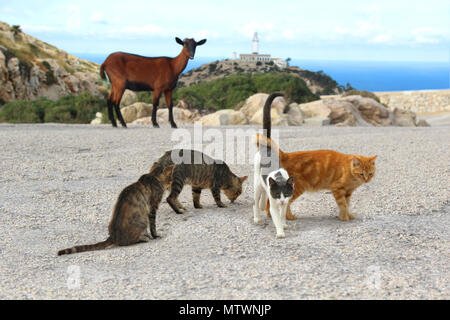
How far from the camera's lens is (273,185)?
3867 mm

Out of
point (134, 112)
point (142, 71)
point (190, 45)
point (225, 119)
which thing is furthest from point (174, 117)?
point (190, 45)

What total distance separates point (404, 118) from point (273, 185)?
1471cm

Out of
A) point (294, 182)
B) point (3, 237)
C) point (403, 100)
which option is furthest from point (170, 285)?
point (403, 100)

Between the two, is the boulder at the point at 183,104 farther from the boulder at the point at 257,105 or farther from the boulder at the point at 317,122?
the boulder at the point at 317,122

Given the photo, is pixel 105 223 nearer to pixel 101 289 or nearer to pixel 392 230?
pixel 101 289


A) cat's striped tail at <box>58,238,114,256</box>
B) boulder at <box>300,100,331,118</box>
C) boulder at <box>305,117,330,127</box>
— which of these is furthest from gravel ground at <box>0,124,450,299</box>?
boulder at <box>300,100,331,118</box>

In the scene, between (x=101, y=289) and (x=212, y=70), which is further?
(x=212, y=70)

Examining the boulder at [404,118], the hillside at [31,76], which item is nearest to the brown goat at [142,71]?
the boulder at [404,118]

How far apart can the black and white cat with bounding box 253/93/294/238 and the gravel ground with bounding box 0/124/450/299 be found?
18cm

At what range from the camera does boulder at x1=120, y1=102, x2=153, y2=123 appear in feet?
53.7

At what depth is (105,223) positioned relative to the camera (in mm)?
4762

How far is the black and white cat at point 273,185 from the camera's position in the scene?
3.88 m

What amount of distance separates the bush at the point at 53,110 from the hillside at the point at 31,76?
7739 millimetres

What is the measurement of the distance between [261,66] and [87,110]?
Result: 1090 inches
